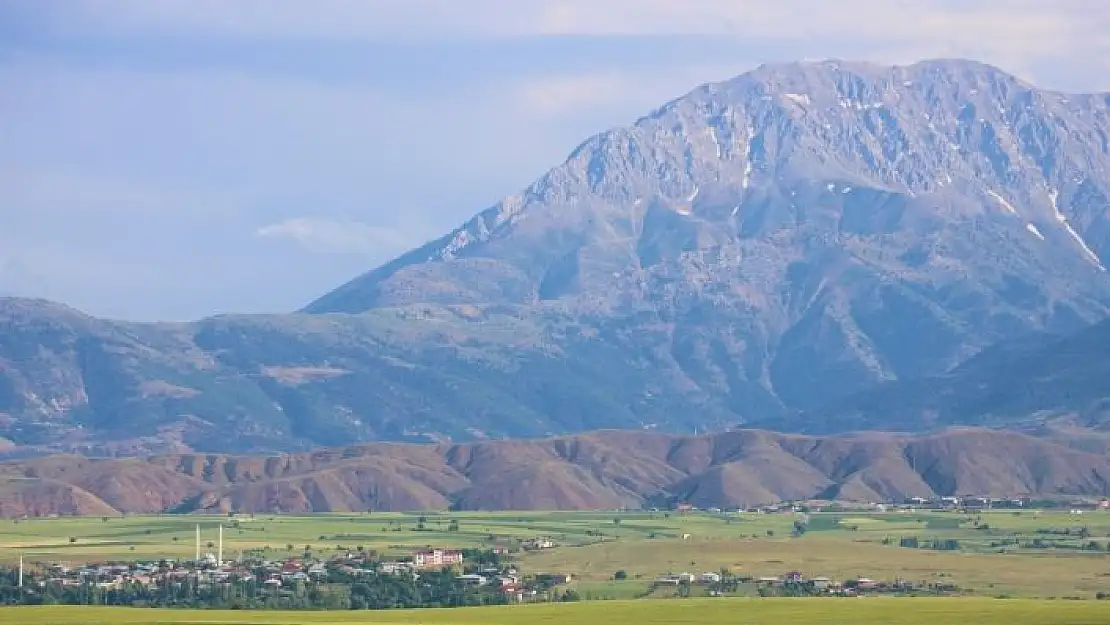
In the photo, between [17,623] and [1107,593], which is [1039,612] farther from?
[17,623]

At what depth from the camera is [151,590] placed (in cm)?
19912

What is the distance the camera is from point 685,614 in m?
151

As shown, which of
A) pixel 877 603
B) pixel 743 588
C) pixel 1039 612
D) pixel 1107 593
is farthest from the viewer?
pixel 743 588

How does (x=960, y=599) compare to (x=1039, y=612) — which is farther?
(x=960, y=599)

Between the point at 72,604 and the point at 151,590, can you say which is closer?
the point at 72,604

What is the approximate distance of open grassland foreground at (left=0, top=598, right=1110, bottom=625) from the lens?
141250 millimetres

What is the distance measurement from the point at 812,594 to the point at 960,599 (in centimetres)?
2570

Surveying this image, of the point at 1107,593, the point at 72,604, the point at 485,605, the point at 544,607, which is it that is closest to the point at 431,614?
the point at 544,607

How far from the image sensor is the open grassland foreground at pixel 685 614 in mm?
141250

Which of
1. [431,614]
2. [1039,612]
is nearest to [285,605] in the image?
[431,614]

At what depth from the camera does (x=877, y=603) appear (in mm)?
157125

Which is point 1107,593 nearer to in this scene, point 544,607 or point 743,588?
point 743,588

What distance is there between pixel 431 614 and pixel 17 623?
28924 mm

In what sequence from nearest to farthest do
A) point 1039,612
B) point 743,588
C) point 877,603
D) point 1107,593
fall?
1. point 1039,612
2. point 877,603
3. point 1107,593
4. point 743,588
